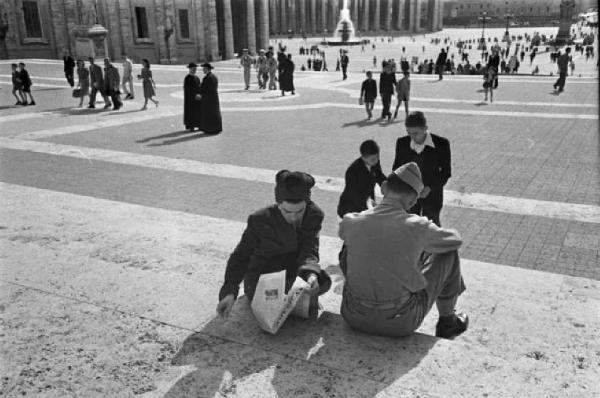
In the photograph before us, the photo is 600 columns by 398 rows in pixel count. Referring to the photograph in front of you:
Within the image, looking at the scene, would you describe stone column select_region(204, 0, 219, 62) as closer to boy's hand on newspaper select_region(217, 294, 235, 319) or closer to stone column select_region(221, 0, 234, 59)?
stone column select_region(221, 0, 234, 59)

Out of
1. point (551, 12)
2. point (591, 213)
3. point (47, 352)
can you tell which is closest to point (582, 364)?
point (47, 352)

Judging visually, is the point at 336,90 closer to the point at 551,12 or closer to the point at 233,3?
the point at 233,3

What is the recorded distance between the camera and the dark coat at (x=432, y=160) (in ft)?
16.8

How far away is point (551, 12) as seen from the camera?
6073 inches

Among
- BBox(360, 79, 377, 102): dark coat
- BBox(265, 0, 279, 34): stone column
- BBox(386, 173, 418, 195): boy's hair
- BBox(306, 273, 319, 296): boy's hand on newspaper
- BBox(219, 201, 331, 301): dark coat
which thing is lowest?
BBox(306, 273, 319, 296): boy's hand on newspaper

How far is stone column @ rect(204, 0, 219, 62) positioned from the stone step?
3699 centimetres

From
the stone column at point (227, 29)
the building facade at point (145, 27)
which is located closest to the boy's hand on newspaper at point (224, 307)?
the building facade at point (145, 27)

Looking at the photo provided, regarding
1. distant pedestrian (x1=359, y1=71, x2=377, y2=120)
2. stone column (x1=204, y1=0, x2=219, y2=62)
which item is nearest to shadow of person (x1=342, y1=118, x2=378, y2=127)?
distant pedestrian (x1=359, y1=71, x2=377, y2=120)

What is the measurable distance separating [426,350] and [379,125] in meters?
10.7

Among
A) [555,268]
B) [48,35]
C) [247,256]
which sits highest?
[48,35]

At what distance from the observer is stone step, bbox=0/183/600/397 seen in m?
2.98

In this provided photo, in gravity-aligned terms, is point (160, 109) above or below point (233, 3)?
below

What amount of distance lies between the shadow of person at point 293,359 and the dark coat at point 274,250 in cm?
32

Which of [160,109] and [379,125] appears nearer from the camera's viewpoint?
[379,125]
